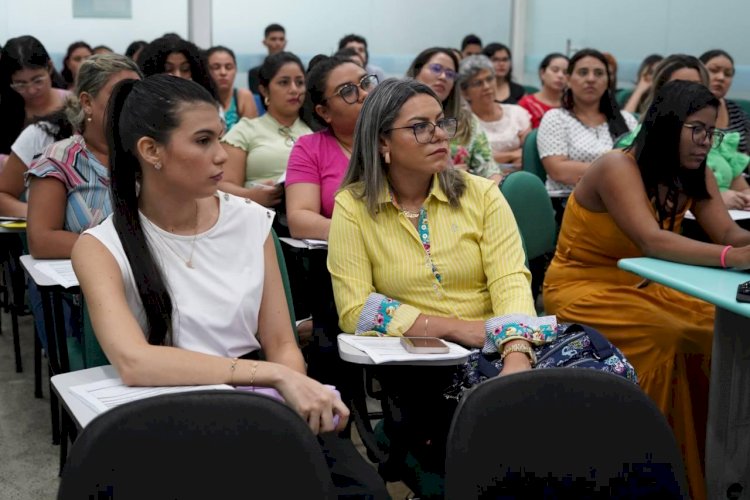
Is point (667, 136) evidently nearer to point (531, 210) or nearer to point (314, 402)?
point (531, 210)

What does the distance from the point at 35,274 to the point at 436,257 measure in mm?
1086

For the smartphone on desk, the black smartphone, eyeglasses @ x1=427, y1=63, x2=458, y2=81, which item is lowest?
the smartphone on desk

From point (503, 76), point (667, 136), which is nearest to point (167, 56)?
point (667, 136)

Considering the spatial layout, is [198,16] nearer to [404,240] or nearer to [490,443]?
[404,240]

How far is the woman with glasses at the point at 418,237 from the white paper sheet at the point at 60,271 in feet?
2.21

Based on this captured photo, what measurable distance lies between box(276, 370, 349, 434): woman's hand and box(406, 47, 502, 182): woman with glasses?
2296mm

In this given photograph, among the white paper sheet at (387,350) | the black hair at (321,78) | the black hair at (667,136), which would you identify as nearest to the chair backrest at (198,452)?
the white paper sheet at (387,350)

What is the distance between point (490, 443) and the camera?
1.30 meters

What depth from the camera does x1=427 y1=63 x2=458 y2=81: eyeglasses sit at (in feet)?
14.2

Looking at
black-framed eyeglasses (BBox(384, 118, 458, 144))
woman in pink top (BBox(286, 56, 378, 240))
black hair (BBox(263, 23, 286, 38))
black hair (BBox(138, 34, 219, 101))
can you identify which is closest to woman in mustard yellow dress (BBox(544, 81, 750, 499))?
black-framed eyeglasses (BBox(384, 118, 458, 144))

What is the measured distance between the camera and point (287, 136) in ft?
13.0

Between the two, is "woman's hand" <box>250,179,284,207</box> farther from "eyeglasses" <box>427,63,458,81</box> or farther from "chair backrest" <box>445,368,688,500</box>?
"chair backrest" <box>445,368,688,500</box>

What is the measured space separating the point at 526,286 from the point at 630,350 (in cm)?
54

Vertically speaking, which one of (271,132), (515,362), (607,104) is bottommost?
(515,362)
